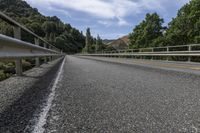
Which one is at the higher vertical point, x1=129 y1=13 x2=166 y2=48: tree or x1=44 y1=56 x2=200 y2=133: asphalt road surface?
x1=129 y1=13 x2=166 y2=48: tree

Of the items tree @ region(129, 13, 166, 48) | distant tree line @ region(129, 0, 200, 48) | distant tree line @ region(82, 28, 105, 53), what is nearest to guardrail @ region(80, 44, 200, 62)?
distant tree line @ region(129, 0, 200, 48)

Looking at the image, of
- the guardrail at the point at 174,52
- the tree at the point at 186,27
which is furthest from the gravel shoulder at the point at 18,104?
the tree at the point at 186,27

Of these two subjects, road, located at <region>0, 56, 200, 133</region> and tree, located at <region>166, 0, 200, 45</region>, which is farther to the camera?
tree, located at <region>166, 0, 200, 45</region>

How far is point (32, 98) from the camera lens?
177 inches

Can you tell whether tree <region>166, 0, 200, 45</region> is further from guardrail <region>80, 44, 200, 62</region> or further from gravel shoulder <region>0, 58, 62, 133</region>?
gravel shoulder <region>0, 58, 62, 133</region>

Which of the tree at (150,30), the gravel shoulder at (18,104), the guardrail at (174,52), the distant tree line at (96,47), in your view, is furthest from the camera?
the distant tree line at (96,47)

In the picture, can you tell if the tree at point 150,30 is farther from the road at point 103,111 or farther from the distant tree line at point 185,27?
the road at point 103,111

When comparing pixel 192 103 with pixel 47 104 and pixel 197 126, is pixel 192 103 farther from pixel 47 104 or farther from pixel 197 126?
pixel 47 104

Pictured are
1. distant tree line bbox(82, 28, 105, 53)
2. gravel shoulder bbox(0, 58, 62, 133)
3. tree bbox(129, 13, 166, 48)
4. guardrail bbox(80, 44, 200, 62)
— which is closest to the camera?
gravel shoulder bbox(0, 58, 62, 133)

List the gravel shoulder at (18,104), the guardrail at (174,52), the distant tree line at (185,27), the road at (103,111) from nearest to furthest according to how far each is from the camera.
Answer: the road at (103,111)
the gravel shoulder at (18,104)
the guardrail at (174,52)
the distant tree line at (185,27)

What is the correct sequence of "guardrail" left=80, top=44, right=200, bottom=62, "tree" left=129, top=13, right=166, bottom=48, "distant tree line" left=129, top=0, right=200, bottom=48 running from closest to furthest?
"guardrail" left=80, top=44, right=200, bottom=62 < "distant tree line" left=129, top=0, right=200, bottom=48 < "tree" left=129, top=13, right=166, bottom=48

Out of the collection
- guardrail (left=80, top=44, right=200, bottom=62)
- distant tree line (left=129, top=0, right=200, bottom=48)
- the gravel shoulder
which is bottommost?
the gravel shoulder

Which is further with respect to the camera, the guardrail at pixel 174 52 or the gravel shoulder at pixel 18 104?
the guardrail at pixel 174 52

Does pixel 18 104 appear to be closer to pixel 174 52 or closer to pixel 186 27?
pixel 174 52
